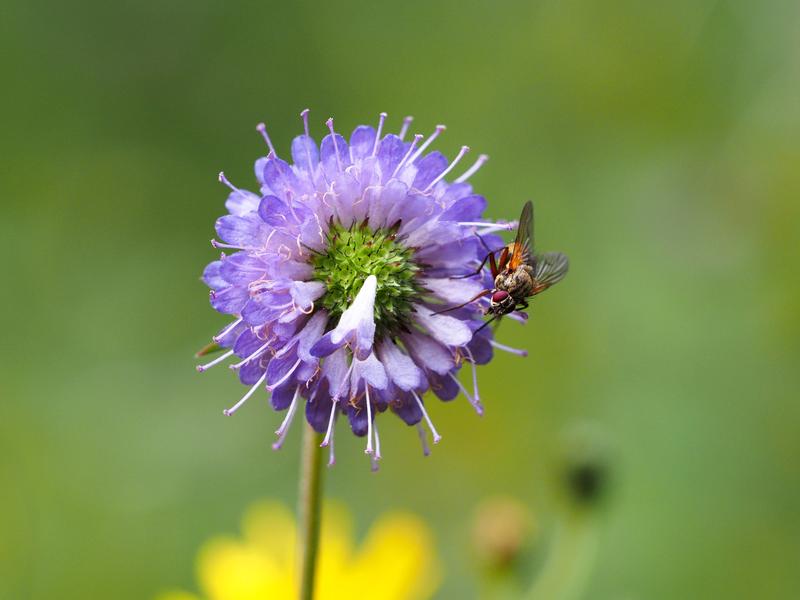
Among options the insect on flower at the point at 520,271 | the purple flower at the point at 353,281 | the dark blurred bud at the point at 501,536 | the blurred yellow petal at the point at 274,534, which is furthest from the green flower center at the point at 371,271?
the blurred yellow petal at the point at 274,534

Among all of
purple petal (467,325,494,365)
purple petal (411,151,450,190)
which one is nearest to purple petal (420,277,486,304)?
purple petal (467,325,494,365)

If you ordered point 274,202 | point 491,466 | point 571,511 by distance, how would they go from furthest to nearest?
point 491,466 → point 571,511 → point 274,202

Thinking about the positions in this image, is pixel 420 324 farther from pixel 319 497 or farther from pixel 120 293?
pixel 120 293

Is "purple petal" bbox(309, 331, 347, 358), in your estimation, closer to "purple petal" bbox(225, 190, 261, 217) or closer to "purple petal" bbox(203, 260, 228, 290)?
"purple petal" bbox(203, 260, 228, 290)

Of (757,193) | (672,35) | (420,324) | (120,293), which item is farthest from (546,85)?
(420,324)

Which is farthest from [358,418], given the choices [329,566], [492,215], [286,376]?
[492,215]

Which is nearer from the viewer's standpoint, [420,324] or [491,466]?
[420,324]

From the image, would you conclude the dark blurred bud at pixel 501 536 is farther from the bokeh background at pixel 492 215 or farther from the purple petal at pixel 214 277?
the purple petal at pixel 214 277
